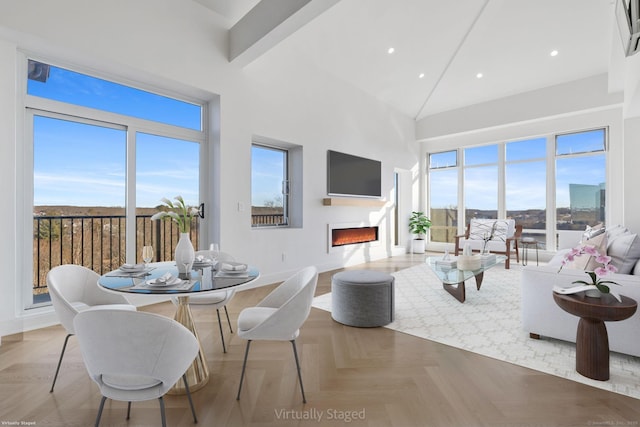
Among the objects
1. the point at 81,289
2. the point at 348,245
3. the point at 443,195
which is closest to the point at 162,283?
the point at 81,289

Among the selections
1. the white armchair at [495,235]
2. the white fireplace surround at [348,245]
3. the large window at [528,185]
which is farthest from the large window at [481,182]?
the white fireplace surround at [348,245]

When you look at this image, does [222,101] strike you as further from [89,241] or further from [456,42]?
[456,42]

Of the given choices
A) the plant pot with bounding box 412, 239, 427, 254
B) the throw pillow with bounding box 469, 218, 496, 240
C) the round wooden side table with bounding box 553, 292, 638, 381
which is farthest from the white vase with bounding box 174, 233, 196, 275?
the plant pot with bounding box 412, 239, 427, 254

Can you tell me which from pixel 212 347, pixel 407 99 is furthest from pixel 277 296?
pixel 407 99

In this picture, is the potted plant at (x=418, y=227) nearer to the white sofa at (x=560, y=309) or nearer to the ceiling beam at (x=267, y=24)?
the white sofa at (x=560, y=309)

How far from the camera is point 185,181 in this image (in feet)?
13.1

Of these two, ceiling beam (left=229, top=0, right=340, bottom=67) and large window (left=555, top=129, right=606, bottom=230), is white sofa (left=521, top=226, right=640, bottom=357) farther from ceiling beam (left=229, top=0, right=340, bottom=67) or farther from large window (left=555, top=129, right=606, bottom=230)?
large window (left=555, top=129, right=606, bottom=230)

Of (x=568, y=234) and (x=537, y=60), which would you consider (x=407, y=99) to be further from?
(x=568, y=234)

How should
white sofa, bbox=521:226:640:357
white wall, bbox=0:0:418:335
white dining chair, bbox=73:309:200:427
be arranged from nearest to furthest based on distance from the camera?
white dining chair, bbox=73:309:200:427
white sofa, bbox=521:226:640:357
white wall, bbox=0:0:418:335

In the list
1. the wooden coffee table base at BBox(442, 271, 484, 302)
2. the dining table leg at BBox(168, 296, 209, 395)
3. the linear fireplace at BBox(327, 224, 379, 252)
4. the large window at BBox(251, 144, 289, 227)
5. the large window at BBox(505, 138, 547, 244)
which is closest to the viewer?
the dining table leg at BBox(168, 296, 209, 395)

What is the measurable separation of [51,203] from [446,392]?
147 inches

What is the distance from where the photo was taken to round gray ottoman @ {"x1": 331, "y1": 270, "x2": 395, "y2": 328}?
9.46 feet

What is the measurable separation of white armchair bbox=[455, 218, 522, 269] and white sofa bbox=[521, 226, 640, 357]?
340 centimetres

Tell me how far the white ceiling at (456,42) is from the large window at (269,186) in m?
1.67
